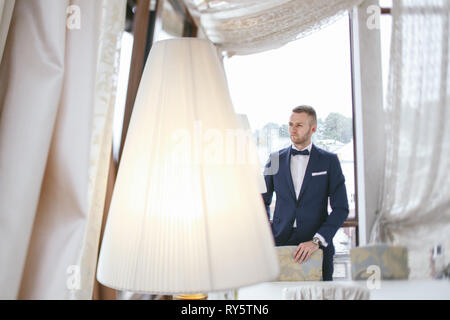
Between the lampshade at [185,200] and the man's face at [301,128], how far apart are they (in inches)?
21.3

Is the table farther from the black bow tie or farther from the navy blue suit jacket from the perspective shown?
the black bow tie

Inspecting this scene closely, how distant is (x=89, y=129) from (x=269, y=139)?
57cm

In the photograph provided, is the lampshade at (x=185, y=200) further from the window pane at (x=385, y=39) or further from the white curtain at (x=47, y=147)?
the window pane at (x=385, y=39)

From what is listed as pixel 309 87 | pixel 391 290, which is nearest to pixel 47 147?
pixel 309 87

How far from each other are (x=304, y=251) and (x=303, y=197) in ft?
0.52

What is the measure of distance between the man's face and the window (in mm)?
19

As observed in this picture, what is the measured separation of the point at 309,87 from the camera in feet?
3.51

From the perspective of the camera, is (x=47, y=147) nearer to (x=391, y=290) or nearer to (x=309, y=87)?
(x=309, y=87)

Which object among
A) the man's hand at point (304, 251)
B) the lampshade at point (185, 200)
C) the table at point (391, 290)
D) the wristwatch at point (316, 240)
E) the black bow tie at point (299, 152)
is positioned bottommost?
the table at point (391, 290)

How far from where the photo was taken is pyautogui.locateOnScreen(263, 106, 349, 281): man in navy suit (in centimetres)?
103

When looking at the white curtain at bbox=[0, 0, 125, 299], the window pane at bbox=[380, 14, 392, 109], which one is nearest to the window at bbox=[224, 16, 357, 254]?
the window pane at bbox=[380, 14, 392, 109]

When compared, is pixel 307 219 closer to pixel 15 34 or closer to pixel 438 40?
pixel 438 40

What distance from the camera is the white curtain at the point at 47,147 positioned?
53 cm

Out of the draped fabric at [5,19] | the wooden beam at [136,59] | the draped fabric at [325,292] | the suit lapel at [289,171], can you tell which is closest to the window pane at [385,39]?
the suit lapel at [289,171]
